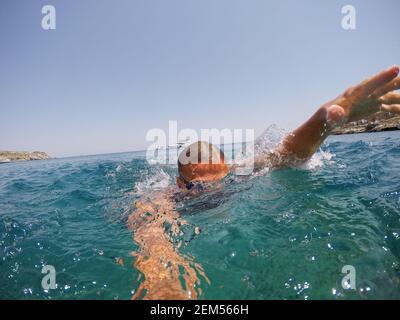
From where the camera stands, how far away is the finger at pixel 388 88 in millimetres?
2598

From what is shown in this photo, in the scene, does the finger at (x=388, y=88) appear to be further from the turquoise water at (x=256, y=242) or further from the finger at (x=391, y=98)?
the turquoise water at (x=256, y=242)

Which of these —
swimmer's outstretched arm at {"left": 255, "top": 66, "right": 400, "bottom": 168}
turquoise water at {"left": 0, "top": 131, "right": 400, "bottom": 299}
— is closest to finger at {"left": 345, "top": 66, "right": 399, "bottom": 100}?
swimmer's outstretched arm at {"left": 255, "top": 66, "right": 400, "bottom": 168}

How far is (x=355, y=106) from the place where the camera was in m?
2.76

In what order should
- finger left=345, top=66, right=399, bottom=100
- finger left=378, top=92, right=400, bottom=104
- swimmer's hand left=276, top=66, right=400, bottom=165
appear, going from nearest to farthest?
1. finger left=345, top=66, right=399, bottom=100
2. swimmer's hand left=276, top=66, right=400, bottom=165
3. finger left=378, top=92, right=400, bottom=104

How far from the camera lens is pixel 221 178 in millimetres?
4598

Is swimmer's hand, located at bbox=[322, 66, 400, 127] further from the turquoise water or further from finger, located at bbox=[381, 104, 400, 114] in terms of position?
the turquoise water

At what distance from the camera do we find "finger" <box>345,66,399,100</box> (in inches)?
98.6

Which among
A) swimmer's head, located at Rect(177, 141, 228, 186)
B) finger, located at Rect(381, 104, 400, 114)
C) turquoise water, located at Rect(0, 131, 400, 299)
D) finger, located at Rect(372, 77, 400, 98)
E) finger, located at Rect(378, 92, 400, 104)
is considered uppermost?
finger, located at Rect(372, 77, 400, 98)

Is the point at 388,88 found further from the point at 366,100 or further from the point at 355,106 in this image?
the point at 355,106

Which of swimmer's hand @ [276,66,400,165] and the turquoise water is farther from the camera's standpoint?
swimmer's hand @ [276,66,400,165]
